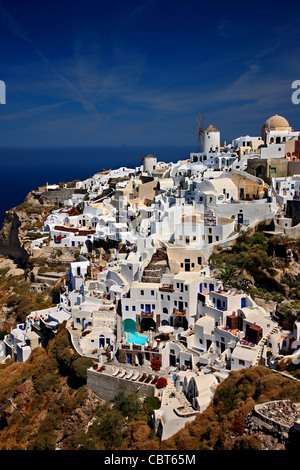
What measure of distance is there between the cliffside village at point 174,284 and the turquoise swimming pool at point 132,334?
0.16 ft

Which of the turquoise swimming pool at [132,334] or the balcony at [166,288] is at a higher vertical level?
the balcony at [166,288]

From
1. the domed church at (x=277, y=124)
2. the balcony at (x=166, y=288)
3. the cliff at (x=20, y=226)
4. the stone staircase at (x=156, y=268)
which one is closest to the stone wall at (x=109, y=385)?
the balcony at (x=166, y=288)

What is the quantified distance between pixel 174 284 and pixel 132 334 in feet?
10.2

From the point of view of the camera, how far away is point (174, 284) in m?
20.3

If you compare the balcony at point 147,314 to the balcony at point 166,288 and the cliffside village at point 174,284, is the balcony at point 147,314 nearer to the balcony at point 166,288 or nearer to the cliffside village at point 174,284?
the cliffside village at point 174,284

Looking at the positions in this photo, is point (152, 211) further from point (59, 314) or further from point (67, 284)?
point (59, 314)

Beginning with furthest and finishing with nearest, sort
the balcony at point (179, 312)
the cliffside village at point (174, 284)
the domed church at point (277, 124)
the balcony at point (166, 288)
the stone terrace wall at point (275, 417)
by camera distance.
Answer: the domed church at point (277, 124)
the balcony at point (166, 288)
the balcony at point (179, 312)
the cliffside village at point (174, 284)
the stone terrace wall at point (275, 417)

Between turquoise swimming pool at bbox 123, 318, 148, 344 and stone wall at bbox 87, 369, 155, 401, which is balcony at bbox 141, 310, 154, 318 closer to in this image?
turquoise swimming pool at bbox 123, 318, 148, 344

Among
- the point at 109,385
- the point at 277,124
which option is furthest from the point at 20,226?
the point at 109,385

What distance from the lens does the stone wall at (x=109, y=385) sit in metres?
16.8

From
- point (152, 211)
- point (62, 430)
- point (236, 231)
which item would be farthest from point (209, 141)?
point (62, 430)

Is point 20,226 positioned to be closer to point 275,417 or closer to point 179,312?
point 179,312

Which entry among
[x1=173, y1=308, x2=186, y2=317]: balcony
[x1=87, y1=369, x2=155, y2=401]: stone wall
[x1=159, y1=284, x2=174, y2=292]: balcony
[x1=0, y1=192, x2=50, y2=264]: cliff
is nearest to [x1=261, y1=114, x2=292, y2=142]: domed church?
[x1=159, y1=284, x2=174, y2=292]: balcony
